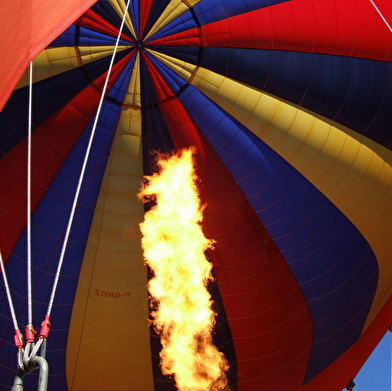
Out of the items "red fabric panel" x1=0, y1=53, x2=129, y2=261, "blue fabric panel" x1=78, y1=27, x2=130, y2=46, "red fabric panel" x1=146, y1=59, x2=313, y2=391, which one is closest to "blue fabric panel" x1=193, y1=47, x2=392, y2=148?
"blue fabric panel" x1=78, y1=27, x2=130, y2=46

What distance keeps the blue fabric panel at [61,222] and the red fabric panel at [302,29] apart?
1.73 m

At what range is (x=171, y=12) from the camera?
656 centimetres

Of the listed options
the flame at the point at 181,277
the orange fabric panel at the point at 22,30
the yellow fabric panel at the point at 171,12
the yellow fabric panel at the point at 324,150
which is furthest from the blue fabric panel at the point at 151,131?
the orange fabric panel at the point at 22,30

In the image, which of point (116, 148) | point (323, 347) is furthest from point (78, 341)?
point (323, 347)

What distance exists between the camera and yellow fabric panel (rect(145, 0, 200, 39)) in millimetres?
6504

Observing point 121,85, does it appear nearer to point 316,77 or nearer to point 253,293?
point 316,77

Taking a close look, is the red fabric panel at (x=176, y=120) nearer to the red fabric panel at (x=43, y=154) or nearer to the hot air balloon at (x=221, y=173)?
the hot air balloon at (x=221, y=173)

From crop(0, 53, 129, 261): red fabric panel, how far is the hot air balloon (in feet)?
0.07

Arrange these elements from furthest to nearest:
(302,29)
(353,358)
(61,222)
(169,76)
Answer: (353,358) → (61,222) → (169,76) → (302,29)

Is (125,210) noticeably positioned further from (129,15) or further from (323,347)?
(323,347)

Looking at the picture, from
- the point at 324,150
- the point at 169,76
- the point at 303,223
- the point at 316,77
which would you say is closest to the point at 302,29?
the point at 316,77

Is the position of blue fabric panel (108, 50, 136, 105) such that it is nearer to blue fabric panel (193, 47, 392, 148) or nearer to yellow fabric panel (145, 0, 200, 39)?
yellow fabric panel (145, 0, 200, 39)

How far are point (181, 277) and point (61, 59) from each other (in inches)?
146

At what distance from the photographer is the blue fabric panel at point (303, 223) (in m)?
6.98
